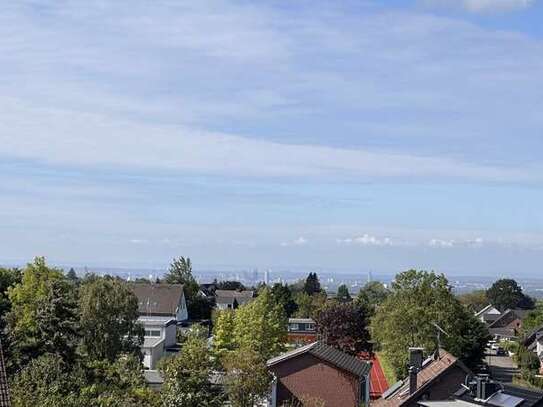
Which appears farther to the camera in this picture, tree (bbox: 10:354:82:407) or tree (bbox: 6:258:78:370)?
tree (bbox: 6:258:78:370)

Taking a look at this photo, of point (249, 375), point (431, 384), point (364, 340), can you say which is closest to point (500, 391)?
point (431, 384)

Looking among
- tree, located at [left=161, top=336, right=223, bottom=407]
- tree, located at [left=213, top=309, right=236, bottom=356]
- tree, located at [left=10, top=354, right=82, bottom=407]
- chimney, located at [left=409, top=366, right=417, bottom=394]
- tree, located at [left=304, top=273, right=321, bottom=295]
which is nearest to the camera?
tree, located at [left=10, top=354, right=82, bottom=407]

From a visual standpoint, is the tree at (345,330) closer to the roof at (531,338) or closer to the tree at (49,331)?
the roof at (531,338)

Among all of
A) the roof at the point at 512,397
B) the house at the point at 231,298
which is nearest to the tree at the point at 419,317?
the roof at the point at 512,397

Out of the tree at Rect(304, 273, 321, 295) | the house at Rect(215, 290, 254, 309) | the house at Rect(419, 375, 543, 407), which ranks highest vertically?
the tree at Rect(304, 273, 321, 295)

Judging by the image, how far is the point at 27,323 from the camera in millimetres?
48531

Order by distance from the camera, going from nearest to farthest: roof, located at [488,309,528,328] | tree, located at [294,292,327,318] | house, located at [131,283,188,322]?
house, located at [131,283,188,322]
tree, located at [294,292,327,318]
roof, located at [488,309,528,328]

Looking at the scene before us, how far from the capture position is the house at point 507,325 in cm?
11494

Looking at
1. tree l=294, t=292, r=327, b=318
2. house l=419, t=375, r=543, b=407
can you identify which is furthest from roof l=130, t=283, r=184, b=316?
house l=419, t=375, r=543, b=407

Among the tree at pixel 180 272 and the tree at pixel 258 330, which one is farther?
the tree at pixel 180 272

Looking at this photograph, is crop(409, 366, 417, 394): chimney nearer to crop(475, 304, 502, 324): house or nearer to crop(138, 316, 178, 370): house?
crop(138, 316, 178, 370): house

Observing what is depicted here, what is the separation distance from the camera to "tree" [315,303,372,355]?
6769cm

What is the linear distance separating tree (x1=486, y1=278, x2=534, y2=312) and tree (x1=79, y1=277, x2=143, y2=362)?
11452cm

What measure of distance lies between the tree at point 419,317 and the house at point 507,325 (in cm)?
6124
